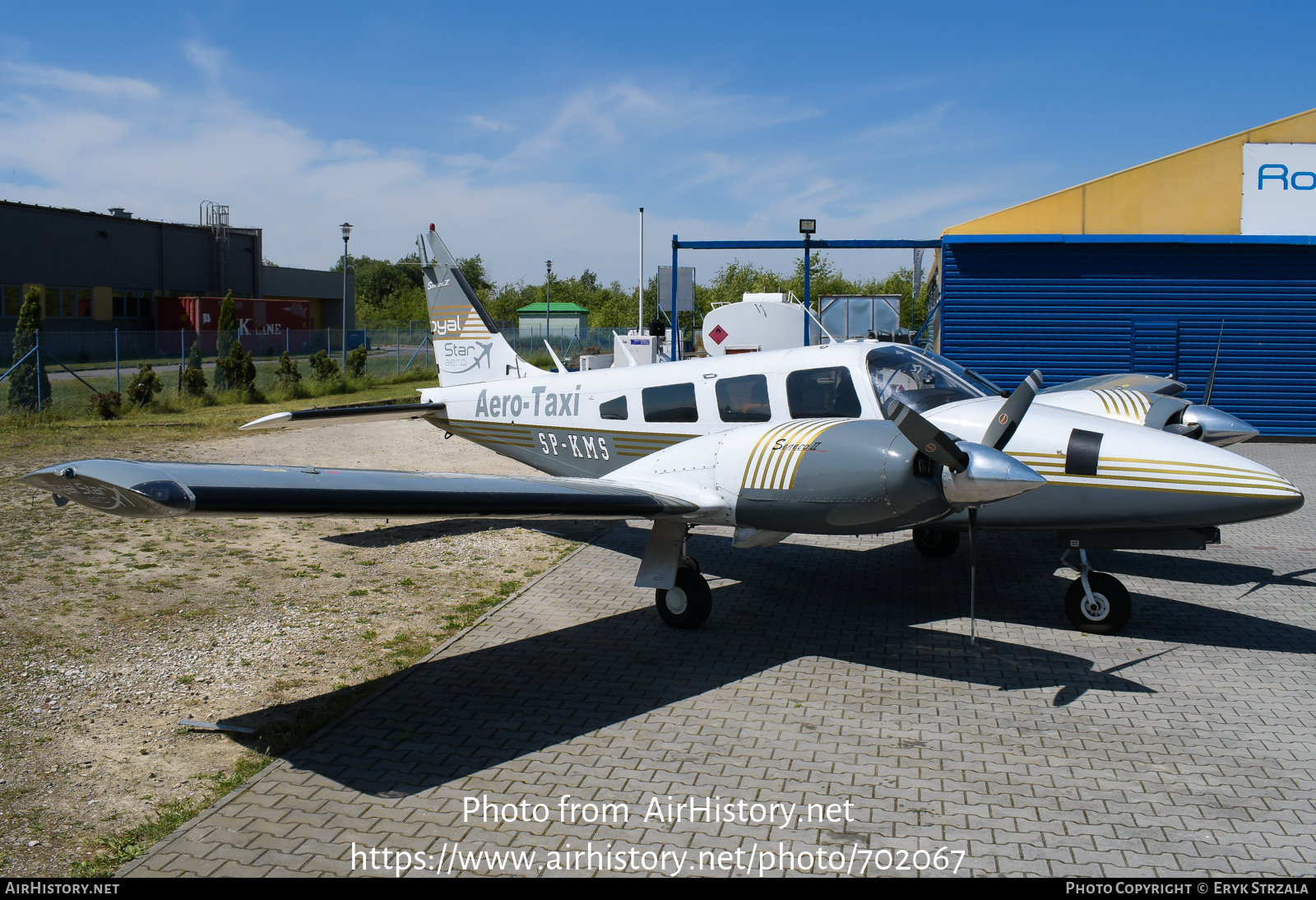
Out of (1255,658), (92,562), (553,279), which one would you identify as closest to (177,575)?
(92,562)

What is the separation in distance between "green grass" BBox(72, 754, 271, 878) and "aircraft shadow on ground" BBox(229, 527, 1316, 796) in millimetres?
302

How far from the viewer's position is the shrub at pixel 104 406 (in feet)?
64.6

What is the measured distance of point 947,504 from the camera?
6438mm

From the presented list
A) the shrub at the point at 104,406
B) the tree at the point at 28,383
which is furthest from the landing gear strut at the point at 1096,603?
the tree at the point at 28,383

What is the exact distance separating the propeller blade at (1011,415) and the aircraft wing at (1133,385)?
3965mm

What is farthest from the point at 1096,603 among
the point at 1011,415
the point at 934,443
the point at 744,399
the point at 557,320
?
the point at 557,320

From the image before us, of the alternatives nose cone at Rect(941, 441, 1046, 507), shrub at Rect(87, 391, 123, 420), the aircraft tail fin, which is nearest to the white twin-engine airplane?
nose cone at Rect(941, 441, 1046, 507)

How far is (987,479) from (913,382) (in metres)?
2.31

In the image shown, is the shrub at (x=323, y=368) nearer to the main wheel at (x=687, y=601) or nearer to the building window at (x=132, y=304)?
the main wheel at (x=687, y=601)

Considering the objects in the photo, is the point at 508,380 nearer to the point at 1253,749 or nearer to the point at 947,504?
the point at 947,504

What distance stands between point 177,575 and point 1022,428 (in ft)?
27.2

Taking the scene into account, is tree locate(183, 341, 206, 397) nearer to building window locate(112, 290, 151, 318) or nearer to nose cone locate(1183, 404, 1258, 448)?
nose cone locate(1183, 404, 1258, 448)

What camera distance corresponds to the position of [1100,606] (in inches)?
309

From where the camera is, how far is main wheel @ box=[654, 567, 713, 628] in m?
7.91
